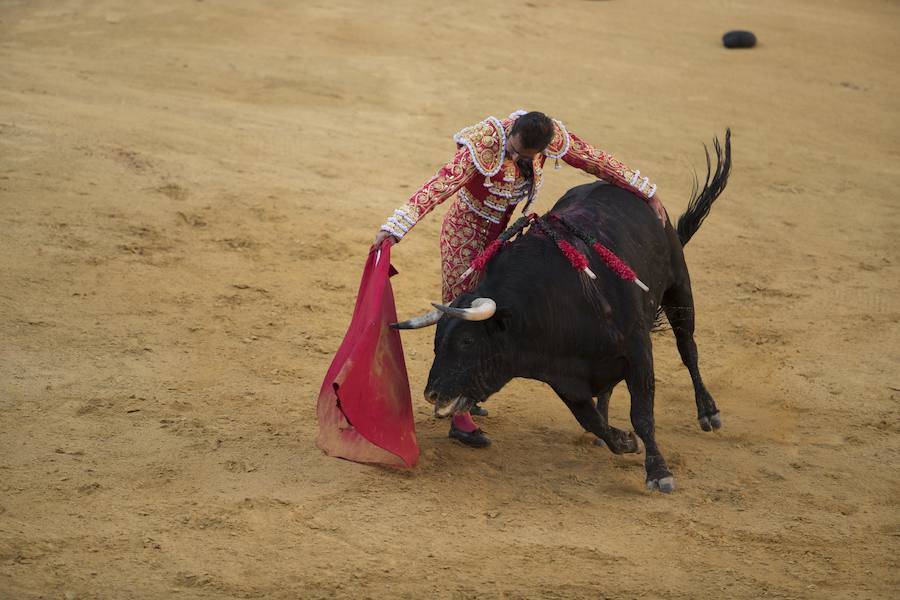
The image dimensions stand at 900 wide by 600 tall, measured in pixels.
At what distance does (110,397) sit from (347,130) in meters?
4.76

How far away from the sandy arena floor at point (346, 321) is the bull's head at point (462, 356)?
1.20 ft

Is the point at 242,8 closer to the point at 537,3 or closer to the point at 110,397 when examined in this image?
the point at 537,3

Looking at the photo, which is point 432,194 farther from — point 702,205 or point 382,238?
point 702,205

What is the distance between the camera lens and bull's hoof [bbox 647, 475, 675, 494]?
4109 millimetres

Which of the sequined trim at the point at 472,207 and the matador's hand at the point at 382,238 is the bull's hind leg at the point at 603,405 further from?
the matador's hand at the point at 382,238

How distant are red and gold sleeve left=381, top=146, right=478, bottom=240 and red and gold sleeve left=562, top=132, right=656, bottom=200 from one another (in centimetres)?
46

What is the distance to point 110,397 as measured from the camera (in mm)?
4582

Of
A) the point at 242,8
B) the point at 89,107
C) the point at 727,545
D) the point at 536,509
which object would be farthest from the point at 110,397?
the point at 242,8

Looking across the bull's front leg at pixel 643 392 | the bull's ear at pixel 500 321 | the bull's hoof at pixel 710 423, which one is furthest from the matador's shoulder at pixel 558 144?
the bull's hoof at pixel 710 423

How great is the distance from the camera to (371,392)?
13.6 ft

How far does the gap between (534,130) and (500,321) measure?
746mm

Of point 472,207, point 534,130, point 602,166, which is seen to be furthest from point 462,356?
point 602,166

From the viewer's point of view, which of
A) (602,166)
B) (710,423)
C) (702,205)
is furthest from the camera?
(702,205)

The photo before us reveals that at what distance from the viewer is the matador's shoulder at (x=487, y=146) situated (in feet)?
13.3
